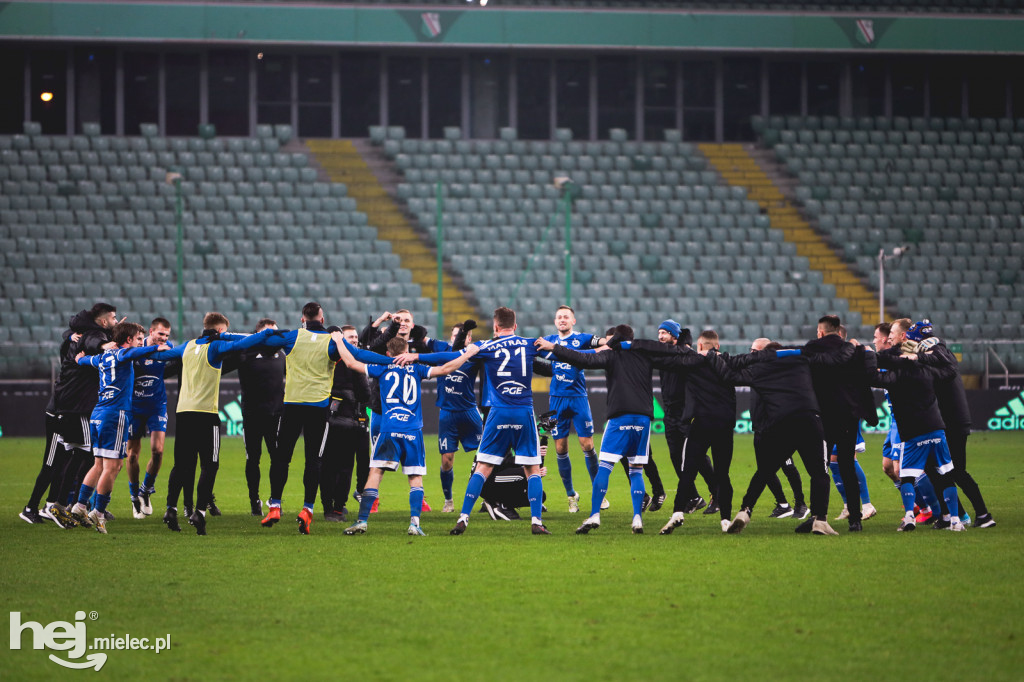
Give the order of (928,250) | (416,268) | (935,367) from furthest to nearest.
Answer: (928,250)
(416,268)
(935,367)

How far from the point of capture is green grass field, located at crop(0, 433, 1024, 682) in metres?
6.21

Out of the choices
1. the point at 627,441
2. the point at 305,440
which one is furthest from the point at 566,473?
the point at 305,440

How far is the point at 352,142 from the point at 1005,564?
3056 cm

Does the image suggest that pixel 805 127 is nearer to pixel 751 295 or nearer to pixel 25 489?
pixel 751 295

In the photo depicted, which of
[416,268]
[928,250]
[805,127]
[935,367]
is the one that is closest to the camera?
[935,367]

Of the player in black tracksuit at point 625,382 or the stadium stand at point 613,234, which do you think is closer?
the player in black tracksuit at point 625,382

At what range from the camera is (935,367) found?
11.5 m

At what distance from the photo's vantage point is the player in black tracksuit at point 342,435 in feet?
41.7

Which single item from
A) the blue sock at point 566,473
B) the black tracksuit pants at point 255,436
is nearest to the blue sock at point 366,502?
the black tracksuit pants at point 255,436

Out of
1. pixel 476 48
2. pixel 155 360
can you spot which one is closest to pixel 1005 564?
pixel 155 360

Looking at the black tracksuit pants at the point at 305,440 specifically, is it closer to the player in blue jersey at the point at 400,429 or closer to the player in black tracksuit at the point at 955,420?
the player in blue jersey at the point at 400,429

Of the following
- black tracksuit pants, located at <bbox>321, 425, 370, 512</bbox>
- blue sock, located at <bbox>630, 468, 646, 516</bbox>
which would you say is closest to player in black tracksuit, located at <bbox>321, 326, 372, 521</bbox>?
black tracksuit pants, located at <bbox>321, 425, 370, 512</bbox>

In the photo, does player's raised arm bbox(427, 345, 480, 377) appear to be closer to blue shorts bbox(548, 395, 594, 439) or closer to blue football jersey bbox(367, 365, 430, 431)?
blue football jersey bbox(367, 365, 430, 431)

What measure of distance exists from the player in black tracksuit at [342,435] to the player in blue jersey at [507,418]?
197cm
